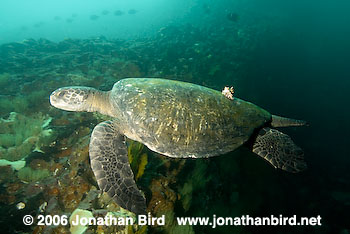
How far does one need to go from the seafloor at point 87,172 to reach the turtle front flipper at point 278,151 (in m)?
1.82

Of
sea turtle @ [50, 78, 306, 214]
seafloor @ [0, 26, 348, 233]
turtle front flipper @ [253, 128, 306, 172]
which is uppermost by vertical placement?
sea turtle @ [50, 78, 306, 214]

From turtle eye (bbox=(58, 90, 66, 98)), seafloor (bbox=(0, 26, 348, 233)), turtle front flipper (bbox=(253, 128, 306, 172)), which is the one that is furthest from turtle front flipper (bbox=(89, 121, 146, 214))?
turtle front flipper (bbox=(253, 128, 306, 172))

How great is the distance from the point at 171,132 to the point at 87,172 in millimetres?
2025

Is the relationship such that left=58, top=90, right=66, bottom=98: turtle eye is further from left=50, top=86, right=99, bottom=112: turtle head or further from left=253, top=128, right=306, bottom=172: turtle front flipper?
left=253, top=128, right=306, bottom=172: turtle front flipper

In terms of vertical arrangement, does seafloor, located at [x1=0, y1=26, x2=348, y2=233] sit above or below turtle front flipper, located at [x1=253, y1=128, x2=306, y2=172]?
below

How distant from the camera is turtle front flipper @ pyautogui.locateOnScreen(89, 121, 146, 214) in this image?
8.38 feet

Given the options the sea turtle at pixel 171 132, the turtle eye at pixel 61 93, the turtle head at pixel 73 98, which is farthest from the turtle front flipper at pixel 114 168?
the turtle eye at pixel 61 93

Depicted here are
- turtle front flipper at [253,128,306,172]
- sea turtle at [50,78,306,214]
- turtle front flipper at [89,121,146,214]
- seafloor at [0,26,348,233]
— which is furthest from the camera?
turtle front flipper at [253,128,306,172]

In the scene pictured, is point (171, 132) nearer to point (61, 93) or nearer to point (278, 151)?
point (278, 151)

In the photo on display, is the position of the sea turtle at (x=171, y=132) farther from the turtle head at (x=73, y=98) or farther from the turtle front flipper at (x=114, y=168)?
the turtle head at (x=73, y=98)

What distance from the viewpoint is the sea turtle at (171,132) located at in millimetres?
2812

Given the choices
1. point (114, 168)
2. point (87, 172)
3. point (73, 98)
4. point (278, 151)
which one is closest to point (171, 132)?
point (114, 168)

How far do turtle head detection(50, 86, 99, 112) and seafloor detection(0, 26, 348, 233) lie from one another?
2.68ft

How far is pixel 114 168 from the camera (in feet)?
9.32
